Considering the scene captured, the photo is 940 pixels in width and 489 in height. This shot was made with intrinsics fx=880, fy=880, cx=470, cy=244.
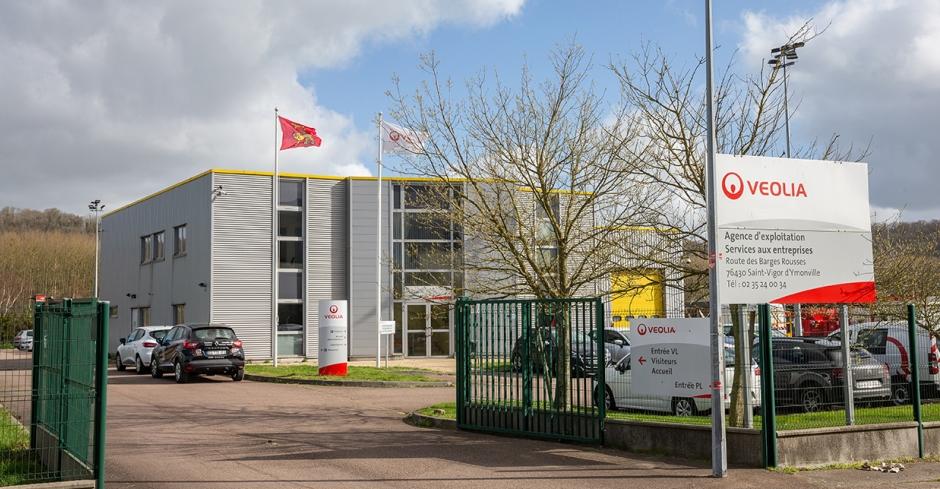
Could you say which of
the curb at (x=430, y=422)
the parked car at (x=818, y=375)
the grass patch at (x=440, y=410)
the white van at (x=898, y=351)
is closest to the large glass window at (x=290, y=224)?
the grass patch at (x=440, y=410)

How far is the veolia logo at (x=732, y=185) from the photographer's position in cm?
1098

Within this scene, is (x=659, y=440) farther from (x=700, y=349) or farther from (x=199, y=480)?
(x=199, y=480)

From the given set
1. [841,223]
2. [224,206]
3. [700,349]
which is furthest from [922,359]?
[224,206]

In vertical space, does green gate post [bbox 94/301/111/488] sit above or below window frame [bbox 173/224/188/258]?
below

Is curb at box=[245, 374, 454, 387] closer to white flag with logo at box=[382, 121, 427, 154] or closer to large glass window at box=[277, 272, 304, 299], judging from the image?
white flag with logo at box=[382, 121, 427, 154]

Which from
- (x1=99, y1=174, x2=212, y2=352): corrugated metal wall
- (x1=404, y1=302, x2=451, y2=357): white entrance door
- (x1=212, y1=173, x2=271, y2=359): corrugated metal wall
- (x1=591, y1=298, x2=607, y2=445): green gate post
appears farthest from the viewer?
(x1=404, y1=302, x2=451, y2=357): white entrance door

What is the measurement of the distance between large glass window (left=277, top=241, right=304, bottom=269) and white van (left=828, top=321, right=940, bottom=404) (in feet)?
88.6

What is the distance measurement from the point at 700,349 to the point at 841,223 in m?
2.71

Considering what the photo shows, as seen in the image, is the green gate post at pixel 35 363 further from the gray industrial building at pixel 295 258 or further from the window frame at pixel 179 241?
the window frame at pixel 179 241

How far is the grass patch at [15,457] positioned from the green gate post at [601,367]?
22.1 feet

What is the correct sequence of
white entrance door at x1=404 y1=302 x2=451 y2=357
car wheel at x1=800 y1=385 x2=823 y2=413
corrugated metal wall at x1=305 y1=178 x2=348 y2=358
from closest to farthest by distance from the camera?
car wheel at x1=800 y1=385 x2=823 y2=413 < corrugated metal wall at x1=305 y1=178 x2=348 y2=358 < white entrance door at x1=404 y1=302 x2=451 y2=357

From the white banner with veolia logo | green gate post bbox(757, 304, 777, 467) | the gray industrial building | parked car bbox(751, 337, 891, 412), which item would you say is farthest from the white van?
the gray industrial building

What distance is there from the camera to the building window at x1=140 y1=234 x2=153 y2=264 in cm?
4162

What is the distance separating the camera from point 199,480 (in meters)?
9.41
